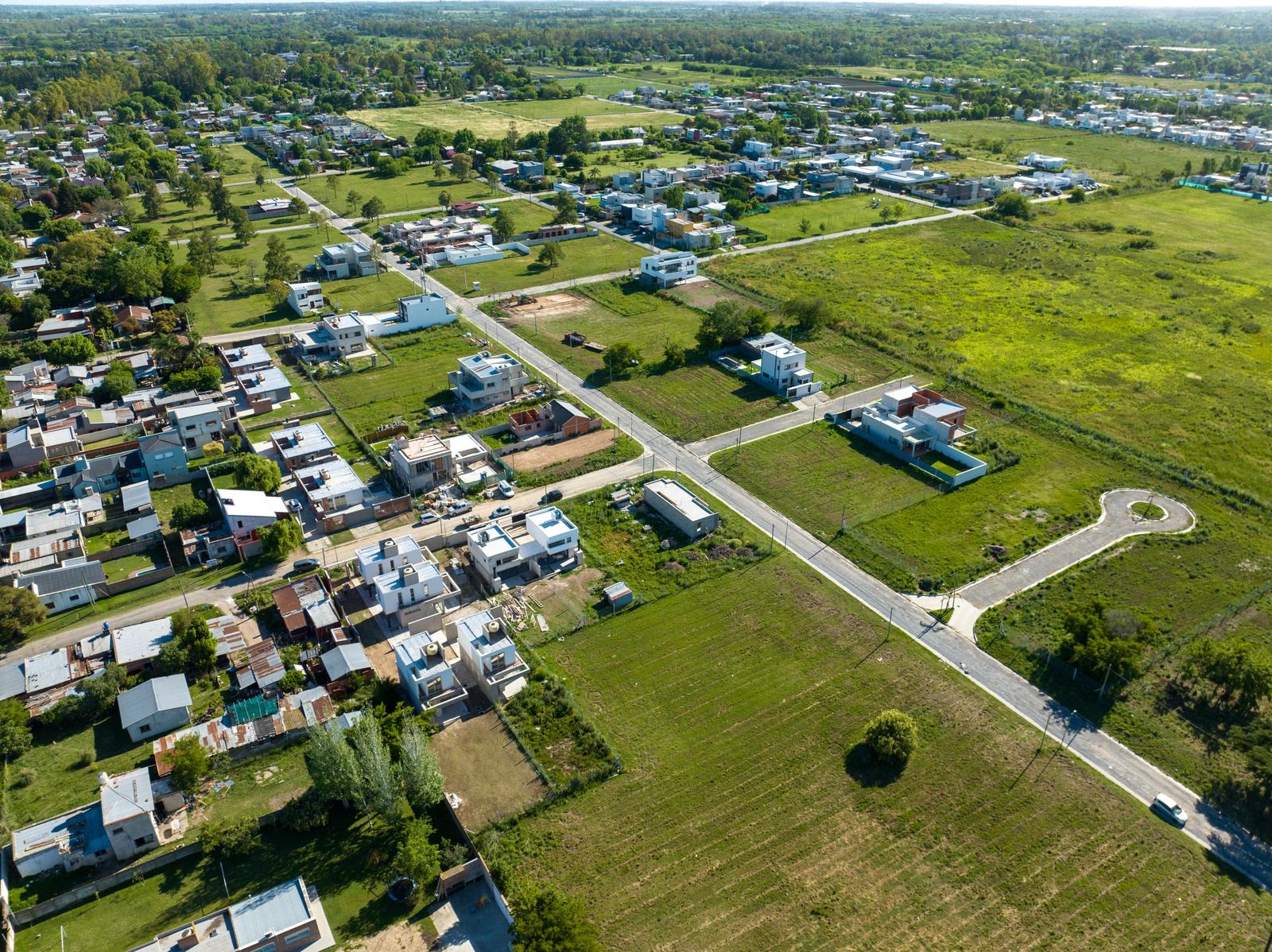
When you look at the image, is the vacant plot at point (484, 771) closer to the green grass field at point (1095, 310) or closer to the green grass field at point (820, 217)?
the green grass field at point (1095, 310)

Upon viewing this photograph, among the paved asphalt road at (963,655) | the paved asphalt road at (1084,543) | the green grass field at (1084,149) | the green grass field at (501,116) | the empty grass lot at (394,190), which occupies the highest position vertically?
the green grass field at (501,116)

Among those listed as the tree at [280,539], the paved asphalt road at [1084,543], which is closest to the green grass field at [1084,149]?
the paved asphalt road at [1084,543]

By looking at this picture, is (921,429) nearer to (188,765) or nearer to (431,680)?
(431,680)

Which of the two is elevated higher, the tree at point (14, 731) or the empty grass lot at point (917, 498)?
the tree at point (14, 731)

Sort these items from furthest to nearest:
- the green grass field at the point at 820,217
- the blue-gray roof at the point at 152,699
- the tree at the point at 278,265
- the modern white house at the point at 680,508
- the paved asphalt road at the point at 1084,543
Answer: the green grass field at the point at 820,217 → the tree at the point at 278,265 → the modern white house at the point at 680,508 → the paved asphalt road at the point at 1084,543 → the blue-gray roof at the point at 152,699

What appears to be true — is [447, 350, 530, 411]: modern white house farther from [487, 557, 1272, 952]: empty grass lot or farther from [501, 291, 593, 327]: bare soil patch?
[487, 557, 1272, 952]: empty grass lot

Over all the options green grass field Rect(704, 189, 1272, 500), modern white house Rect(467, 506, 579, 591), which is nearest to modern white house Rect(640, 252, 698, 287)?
green grass field Rect(704, 189, 1272, 500)

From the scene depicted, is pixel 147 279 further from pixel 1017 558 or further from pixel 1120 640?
pixel 1120 640
